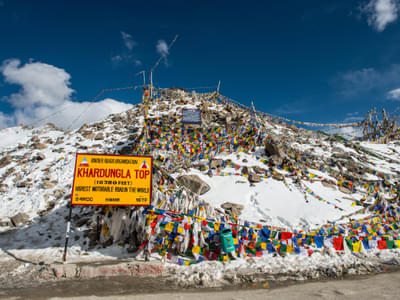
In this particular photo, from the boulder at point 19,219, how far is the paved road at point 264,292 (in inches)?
354

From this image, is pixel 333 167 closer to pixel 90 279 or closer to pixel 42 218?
pixel 90 279

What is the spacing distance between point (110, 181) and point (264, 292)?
24.8 ft

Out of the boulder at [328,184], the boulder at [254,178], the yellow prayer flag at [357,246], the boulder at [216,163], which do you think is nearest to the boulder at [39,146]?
the boulder at [216,163]

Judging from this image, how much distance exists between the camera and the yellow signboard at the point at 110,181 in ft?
32.2

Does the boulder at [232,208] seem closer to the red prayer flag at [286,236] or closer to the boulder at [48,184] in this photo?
the red prayer flag at [286,236]

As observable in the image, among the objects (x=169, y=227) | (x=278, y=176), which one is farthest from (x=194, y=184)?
(x=278, y=176)

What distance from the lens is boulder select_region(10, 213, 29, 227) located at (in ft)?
46.0

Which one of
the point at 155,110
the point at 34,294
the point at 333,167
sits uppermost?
the point at 155,110

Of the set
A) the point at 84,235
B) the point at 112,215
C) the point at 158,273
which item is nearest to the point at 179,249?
the point at 158,273

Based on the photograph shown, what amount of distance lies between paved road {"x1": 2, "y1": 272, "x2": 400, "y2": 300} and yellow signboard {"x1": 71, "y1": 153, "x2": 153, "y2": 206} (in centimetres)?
339

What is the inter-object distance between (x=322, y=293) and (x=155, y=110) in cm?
3038

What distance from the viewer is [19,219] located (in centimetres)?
1423

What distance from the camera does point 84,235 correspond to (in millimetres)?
12070

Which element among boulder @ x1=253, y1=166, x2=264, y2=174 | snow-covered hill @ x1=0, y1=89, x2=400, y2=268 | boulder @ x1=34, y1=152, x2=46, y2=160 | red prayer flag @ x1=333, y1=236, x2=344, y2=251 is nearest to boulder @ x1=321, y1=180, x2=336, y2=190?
snow-covered hill @ x1=0, y1=89, x2=400, y2=268
